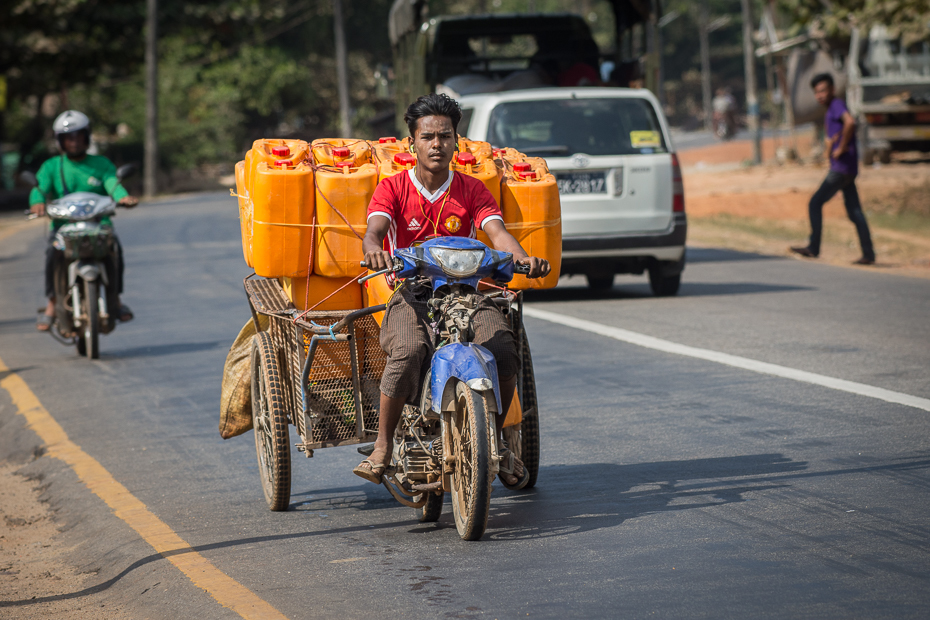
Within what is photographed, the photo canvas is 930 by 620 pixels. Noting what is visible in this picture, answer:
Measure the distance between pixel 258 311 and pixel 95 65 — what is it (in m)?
40.5

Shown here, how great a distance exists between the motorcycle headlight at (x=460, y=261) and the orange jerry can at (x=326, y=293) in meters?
0.93

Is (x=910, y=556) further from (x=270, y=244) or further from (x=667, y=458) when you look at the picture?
(x=270, y=244)

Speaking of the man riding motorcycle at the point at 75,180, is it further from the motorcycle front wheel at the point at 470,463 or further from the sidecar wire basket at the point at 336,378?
the motorcycle front wheel at the point at 470,463

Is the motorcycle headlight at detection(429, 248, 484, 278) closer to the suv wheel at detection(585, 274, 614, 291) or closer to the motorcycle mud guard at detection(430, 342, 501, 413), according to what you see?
the motorcycle mud guard at detection(430, 342, 501, 413)

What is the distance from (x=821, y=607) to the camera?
4.12 m

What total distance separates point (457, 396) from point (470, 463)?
0.26 meters

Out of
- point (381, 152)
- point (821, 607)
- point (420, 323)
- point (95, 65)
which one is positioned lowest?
point (821, 607)

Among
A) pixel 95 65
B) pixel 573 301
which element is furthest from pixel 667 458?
pixel 95 65

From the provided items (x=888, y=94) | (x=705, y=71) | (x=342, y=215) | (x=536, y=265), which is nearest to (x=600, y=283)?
(x=342, y=215)

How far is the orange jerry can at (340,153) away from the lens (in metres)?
5.79

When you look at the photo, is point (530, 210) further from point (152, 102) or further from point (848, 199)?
point (152, 102)

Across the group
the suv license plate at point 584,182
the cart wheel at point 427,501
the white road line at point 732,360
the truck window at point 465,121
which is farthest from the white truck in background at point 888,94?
the cart wheel at point 427,501

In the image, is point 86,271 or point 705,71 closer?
point 86,271

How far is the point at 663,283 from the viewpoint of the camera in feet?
42.7
